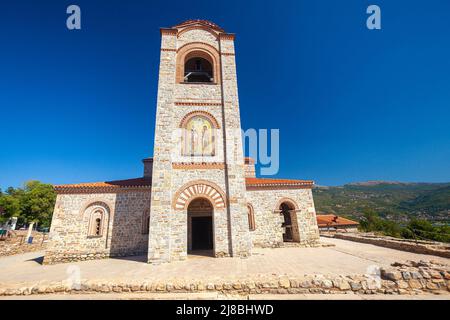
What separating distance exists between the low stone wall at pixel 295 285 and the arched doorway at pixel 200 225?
23.4 ft

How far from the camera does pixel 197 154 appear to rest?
37.7 feet

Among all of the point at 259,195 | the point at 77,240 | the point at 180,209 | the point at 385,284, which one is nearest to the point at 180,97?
the point at 180,209

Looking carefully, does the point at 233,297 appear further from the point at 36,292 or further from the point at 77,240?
the point at 77,240

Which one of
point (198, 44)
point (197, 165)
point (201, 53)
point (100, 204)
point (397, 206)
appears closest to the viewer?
point (197, 165)

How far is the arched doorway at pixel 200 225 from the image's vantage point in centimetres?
1247

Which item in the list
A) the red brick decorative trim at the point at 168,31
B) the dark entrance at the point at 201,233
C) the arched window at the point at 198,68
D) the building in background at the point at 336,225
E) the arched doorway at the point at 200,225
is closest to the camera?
the arched doorway at the point at 200,225

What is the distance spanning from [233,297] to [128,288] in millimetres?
2913

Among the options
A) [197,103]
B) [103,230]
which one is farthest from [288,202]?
[103,230]

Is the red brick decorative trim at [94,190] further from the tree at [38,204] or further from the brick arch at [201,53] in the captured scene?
the tree at [38,204]

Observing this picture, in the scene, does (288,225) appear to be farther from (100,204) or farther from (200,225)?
(100,204)

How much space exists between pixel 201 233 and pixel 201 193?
377 cm

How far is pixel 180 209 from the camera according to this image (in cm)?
1025

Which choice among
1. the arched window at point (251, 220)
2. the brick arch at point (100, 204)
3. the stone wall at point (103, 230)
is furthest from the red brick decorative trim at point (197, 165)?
the brick arch at point (100, 204)

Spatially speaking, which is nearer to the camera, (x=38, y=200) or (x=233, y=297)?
(x=233, y=297)
